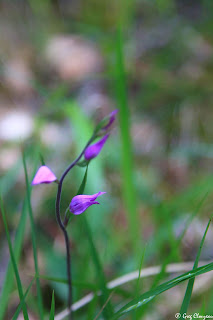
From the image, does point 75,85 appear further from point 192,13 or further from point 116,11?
point 192,13

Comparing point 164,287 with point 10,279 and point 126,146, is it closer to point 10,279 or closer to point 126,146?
point 10,279

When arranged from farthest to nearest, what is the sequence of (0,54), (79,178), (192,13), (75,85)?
(192,13), (0,54), (75,85), (79,178)

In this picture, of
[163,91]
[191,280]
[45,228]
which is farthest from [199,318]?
[163,91]

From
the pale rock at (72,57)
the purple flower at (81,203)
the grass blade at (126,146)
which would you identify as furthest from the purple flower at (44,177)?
the pale rock at (72,57)

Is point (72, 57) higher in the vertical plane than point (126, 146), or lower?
higher

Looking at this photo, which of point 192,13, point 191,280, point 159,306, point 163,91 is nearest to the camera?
point 191,280

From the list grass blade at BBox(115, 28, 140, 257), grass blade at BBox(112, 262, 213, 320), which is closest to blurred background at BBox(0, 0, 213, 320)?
grass blade at BBox(115, 28, 140, 257)

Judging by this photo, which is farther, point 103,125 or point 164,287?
point 103,125

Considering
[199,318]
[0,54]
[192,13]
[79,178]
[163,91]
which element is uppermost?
[192,13]

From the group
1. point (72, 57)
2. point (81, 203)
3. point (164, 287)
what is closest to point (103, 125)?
point (81, 203)
